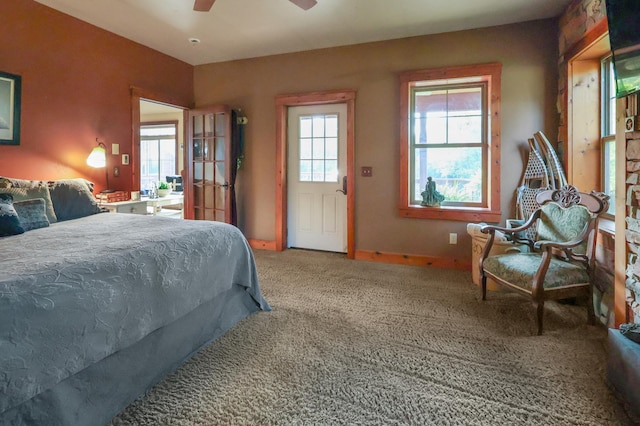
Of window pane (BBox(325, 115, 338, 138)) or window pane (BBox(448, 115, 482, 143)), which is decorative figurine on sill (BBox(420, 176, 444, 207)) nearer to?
window pane (BBox(448, 115, 482, 143))

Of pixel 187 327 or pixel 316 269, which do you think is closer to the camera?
pixel 187 327

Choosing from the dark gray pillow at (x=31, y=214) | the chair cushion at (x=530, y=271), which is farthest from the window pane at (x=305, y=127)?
the dark gray pillow at (x=31, y=214)

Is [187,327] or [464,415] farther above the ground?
[187,327]

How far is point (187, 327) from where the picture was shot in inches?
77.9

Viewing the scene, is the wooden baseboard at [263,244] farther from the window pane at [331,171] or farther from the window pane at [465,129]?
the window pane at [465,129]

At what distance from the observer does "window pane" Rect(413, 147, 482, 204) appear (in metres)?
3.91

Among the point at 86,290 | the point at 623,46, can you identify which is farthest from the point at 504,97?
the point at 86,290

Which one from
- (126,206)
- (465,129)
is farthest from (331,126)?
(126,206)

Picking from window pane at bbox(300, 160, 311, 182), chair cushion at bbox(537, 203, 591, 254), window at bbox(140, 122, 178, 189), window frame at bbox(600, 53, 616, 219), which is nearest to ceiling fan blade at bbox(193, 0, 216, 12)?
window pane at bbox(300, 160, 311, 182)

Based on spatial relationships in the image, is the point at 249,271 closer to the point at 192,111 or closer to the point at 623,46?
the point at 623,46

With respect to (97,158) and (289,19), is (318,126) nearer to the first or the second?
(289,19)

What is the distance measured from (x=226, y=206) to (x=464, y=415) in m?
3.92

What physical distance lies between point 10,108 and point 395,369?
148 inches

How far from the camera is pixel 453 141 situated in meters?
3.96
